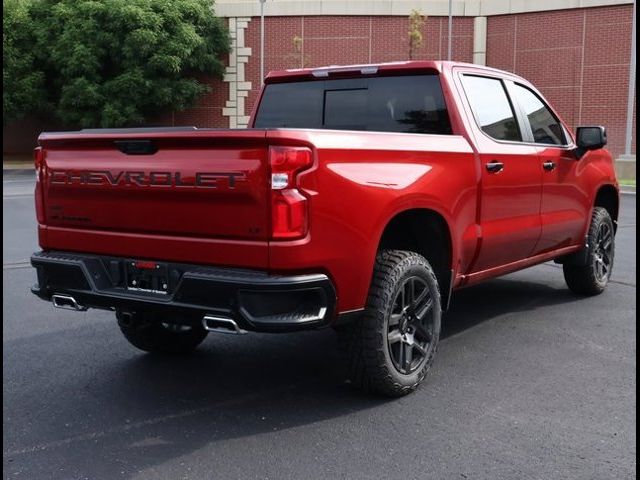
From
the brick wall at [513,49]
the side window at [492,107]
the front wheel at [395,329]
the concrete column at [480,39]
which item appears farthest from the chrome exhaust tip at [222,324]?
the concrete column at [480,39]

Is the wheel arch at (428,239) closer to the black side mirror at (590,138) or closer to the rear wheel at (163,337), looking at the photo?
the rear wheel at (163,337)

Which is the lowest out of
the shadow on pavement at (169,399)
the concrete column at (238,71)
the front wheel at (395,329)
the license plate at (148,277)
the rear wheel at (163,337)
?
the shadow on pavement at (169,399)

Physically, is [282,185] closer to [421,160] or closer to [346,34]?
[421,160]

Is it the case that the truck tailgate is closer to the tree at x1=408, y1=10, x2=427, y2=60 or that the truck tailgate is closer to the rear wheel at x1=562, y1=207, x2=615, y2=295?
the rear wheel at x1=562, y1=207, x2=615, y2=295

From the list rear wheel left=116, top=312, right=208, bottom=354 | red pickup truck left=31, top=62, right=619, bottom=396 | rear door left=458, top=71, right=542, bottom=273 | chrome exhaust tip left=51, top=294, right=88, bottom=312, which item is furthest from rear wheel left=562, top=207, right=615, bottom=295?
chrome exhaust tip left=51, top=294, right=88, bottom=312

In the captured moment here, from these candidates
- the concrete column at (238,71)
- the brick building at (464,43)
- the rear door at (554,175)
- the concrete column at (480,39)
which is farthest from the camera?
the concrete column at (238,71)

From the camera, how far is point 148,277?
3.85 meters

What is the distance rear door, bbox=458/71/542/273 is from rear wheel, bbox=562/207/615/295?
4.11ft

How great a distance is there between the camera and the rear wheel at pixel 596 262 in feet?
22.0

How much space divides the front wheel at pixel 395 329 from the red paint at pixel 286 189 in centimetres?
16

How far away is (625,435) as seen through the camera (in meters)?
3.72

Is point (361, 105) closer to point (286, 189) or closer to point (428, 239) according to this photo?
point (428, 239)

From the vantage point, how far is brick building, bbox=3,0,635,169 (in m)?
28.0

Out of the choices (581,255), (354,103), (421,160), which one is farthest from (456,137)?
(581,255)
